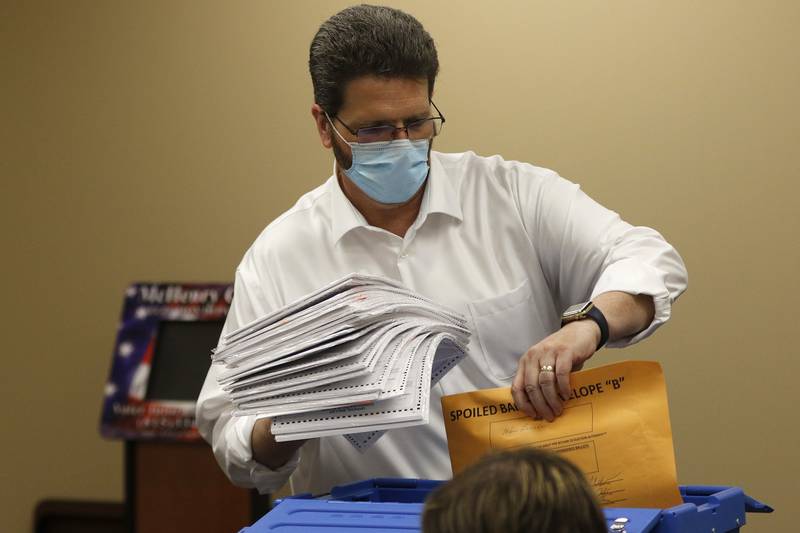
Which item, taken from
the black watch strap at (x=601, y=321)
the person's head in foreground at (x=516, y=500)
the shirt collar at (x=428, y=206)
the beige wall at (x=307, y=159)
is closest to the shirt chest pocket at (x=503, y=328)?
the shirt collar at (x=428, y=206)

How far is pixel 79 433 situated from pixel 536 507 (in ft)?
11.0

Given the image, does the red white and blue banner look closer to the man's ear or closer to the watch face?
the man's ear

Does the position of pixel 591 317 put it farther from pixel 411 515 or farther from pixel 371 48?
pixel 371 48

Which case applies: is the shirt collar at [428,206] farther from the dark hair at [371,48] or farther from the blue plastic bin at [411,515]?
the blue plastic bin at [411,515]

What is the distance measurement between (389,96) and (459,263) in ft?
1.06

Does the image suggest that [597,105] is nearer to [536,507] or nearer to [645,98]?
[645,98]

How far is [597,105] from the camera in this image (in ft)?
10.2

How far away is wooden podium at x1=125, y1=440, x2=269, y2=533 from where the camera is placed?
10.3 feet

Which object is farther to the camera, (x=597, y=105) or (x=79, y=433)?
(x=79, y=433)

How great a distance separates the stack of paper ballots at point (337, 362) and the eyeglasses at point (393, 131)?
0.40 metres


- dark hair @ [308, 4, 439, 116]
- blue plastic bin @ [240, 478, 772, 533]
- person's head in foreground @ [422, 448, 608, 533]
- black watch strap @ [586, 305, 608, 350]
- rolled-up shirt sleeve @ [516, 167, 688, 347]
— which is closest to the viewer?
person's head in foreground @ [422, 448, 608, 533]

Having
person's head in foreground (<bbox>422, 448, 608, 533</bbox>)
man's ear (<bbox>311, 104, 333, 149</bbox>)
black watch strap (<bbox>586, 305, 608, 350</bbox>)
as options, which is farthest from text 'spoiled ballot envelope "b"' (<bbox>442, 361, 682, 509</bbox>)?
man's ear (<bbox>311, 104, 333, 149</bbox>)

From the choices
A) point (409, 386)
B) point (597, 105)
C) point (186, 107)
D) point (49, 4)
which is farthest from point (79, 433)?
point (409, 386)

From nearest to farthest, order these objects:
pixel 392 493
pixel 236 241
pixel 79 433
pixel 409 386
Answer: pixel 409 386
pixel 392 493
pixel 236 241
pixel 79 433
